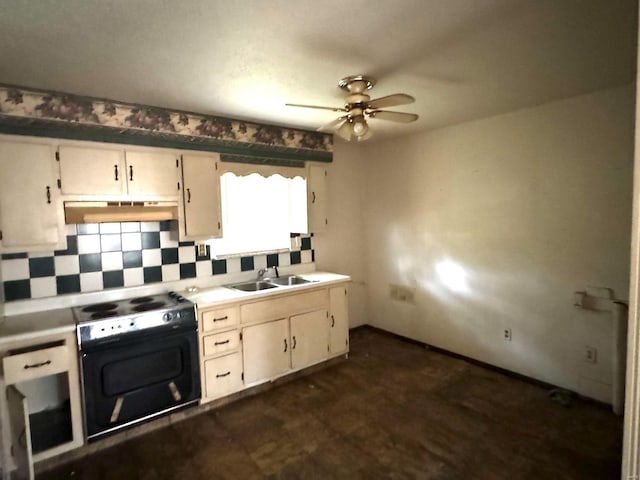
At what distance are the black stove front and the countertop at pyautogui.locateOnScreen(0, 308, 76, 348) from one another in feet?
0.27

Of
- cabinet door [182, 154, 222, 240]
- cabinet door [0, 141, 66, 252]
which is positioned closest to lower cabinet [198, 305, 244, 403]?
cabinet door [182, 154, 222, 240]

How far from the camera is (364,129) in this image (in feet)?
7.09

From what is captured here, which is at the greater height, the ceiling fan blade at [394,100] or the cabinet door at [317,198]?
the ceiling fan blade at [394,100]

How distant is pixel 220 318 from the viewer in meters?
2.70

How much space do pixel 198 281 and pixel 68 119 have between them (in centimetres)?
155

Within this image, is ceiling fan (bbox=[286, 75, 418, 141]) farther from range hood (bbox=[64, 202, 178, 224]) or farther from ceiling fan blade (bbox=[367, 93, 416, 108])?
range hood (bbox=[64, 202, 178, 224])

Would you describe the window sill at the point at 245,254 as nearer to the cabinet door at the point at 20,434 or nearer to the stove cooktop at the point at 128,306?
the stove cooktop at the point at 128,306

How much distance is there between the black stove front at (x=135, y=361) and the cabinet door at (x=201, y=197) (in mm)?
632

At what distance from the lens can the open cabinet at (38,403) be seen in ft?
6.14

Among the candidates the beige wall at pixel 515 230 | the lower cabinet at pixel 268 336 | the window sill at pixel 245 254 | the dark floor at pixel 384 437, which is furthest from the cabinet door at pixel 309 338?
the beige wall at pixel 515 230

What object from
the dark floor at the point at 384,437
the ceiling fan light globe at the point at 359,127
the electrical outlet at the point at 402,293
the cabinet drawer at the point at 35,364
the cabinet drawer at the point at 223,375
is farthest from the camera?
the electrical outlet at the point at 402,293

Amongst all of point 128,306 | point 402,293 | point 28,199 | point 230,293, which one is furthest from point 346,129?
point 402,293

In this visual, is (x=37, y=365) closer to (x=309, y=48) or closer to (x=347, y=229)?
(x=309, y=48)

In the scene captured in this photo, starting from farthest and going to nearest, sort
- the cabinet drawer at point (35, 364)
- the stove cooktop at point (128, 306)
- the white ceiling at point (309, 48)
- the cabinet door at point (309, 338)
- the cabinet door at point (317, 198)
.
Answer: the cabinet door at point (317, 198), the cabinet door at point (309, 338), the stove cooktop at point (128, 306), the cabinet drawer at point (35, 364), the white ceiling at point (309, 48)
